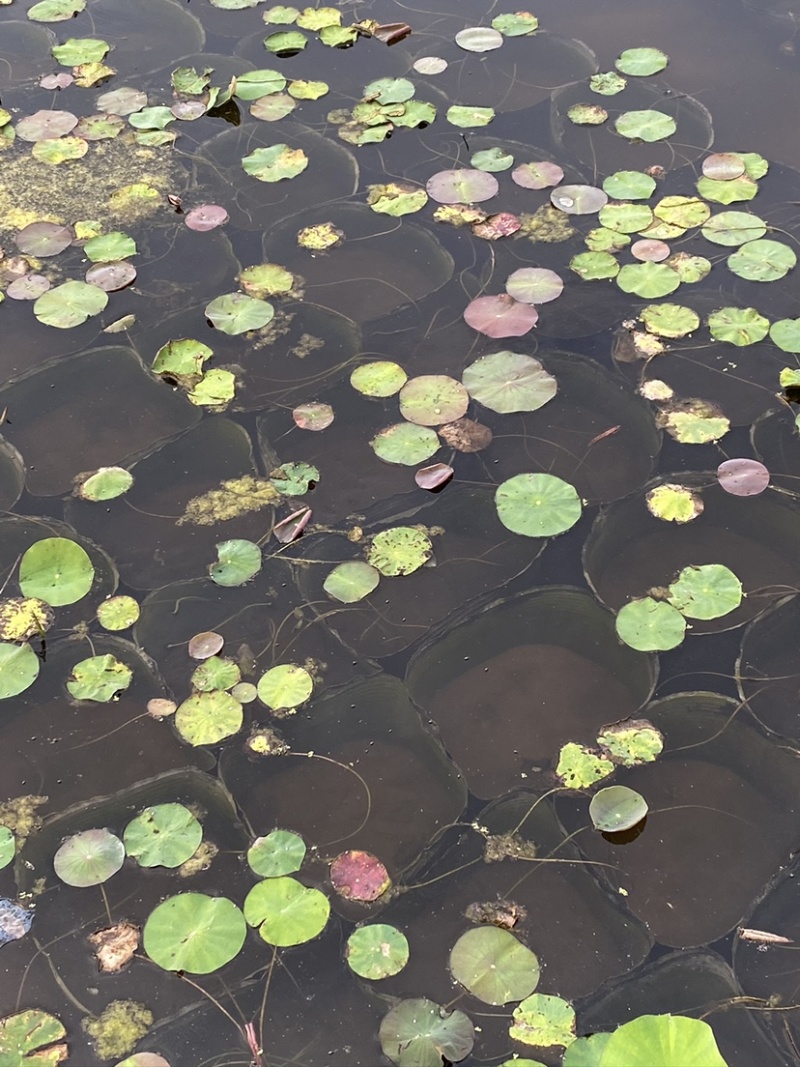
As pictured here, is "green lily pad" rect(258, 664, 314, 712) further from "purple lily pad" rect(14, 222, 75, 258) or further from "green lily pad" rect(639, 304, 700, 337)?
"purple lily pad" rect(14, 222, 75, 258)

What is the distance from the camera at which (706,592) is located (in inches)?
110

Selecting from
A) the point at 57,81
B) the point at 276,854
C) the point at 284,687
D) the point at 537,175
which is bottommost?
the point at 276,854

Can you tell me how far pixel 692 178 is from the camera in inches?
155

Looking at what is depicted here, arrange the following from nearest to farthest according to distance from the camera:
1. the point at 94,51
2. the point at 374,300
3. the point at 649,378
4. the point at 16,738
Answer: the point at 16,738 → the point at 649,378 → the point at 374,300 → the point at 94,51

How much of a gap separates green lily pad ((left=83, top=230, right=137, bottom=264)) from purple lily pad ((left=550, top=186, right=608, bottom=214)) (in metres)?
1.62

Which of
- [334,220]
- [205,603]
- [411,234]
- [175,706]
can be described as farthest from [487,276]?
[175,706]

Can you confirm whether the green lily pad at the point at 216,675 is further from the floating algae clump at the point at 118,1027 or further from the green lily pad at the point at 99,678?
the floating algae clump at the point at 118,1027

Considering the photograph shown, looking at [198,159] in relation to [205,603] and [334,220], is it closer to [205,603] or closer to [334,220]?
[334,220]

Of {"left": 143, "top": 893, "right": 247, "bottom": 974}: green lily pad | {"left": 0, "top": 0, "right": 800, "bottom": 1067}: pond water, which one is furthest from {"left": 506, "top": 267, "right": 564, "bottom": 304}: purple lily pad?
{"left": 143, "top": 893, "right": 247, "bottom": 974}: green lily pad

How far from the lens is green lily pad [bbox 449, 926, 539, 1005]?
2172mm

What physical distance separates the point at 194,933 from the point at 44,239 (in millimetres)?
2715

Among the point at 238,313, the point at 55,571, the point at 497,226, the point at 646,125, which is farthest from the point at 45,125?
the point at 646,125

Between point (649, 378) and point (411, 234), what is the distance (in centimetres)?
111

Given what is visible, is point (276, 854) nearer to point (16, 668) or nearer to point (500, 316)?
point (16, 668)
